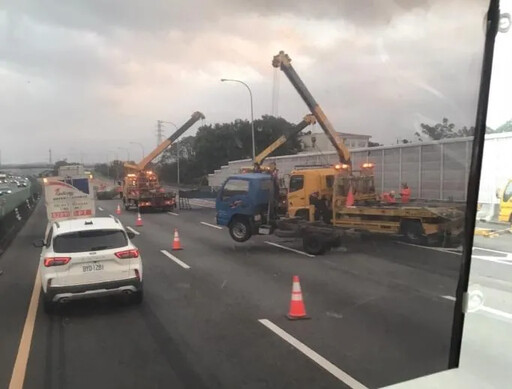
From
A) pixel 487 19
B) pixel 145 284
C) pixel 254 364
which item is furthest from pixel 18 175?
pixel 487 19

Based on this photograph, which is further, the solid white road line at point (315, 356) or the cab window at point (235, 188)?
the cab window at point (235, 188)

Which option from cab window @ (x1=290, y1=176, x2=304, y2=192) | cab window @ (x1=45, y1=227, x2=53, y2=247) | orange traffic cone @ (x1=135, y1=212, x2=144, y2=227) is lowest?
cab window @ (x1=45, y1=227, x2=53, y2=247)

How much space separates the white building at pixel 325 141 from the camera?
3.56 metres

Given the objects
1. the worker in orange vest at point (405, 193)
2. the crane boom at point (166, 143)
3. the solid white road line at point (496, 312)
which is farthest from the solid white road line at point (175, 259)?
the solid white road line at point (496, 312)

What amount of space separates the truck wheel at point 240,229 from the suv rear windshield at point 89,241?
0.98 metres

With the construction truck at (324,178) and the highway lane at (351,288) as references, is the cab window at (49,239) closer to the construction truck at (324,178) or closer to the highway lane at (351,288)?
the highway lane at (351,288)

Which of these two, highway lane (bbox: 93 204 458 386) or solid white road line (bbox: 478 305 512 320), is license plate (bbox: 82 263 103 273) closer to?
highway lane (bbox: 93 204 458 386)

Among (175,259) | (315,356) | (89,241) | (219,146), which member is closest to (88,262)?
(89,241)

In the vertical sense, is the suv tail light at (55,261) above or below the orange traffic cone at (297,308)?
above

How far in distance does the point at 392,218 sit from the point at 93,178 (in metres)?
2.49

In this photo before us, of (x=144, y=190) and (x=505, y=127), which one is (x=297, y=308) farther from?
(x=505, y=127)

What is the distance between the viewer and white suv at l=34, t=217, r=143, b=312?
11.9 feet

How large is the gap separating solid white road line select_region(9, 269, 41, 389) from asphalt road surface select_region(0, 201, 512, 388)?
0.05 ft

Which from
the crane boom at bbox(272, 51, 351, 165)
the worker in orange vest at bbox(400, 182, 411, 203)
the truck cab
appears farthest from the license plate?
the worker in orange vest at bbox(400, 182, 411, 203)
